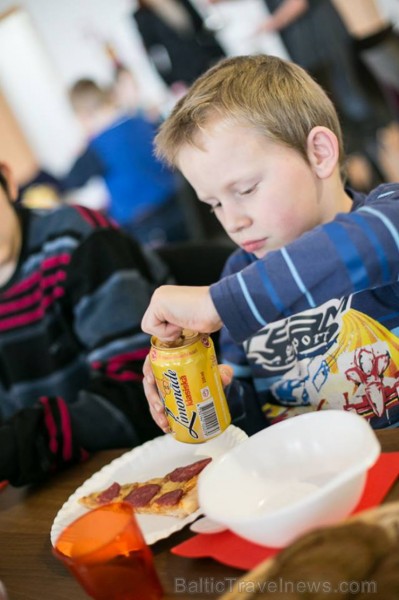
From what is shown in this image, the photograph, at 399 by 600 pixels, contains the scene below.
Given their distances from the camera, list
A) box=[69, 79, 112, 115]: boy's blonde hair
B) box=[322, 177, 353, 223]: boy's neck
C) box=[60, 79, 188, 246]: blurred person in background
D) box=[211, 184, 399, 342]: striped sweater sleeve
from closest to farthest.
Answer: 1. box=[211, 184, 399, 342]: striped sweater sleeve
2. box=[322, 177, 353, 223]: boy's neck
3. box=[60, 79, 188, 246]: blurred person in background
4. box=[69, 79, 112, 115]: boy's blonde hair

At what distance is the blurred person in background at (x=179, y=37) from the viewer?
4.06 metres

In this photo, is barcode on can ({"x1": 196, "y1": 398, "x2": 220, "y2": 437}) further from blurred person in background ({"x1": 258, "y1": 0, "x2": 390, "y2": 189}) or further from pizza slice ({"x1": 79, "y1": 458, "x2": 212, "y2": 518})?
blurred person in background ({"x1": 258, "y1": 0, "x2": 390, "y2": 189})

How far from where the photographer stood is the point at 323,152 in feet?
3.71

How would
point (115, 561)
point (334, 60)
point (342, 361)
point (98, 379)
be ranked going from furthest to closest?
point (334, 60), point (98, 379), point (342, 361), point (115, 561)

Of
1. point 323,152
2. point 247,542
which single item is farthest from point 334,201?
point 247,542

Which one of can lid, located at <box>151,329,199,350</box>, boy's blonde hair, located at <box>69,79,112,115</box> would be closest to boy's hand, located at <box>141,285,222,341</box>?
can lid, located at <box>151,329,199,350</box>

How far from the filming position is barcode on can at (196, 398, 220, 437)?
89 cm

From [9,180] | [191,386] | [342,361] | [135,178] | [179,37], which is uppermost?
[179,37]

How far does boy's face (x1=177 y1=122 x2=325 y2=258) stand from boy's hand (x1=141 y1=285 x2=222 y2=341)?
0.23m

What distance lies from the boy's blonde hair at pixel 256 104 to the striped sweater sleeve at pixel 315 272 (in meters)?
0.30

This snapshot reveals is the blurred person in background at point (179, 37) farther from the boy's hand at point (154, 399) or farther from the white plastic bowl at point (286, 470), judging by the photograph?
the white plastic bowl at point (286, 470)

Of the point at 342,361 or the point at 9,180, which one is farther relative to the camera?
the point at 9,180

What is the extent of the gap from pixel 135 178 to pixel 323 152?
10.2 feet

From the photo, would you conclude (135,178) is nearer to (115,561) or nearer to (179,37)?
(179,37)
